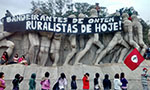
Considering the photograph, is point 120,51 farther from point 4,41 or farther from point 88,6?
point 88,6

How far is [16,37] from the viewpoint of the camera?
41.5ft

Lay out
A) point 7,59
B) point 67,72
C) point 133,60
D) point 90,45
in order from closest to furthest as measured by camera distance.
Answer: point 133,60
point 67,72
point 7,59
point 90,45

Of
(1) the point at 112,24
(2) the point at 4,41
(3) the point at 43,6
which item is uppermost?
(3) the point at 43,6

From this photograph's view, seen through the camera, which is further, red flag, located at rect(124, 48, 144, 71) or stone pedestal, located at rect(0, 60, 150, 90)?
stone pedestal, located at rect(0, 60, 150, 90)

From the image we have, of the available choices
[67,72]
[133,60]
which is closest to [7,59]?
[67,72]

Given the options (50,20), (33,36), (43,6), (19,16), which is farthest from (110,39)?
(43,6)

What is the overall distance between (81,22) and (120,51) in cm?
327

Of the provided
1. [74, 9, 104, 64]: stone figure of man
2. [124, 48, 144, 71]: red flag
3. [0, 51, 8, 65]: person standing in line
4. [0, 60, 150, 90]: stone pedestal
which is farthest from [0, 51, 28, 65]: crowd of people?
[124, 48, 144, 71]: red flag

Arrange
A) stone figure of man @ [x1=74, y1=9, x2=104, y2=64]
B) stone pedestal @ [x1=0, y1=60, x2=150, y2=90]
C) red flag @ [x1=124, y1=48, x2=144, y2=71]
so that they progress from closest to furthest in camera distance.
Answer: red flag @ [x1=124, y1=48, x2=144, y2=71] → stone pedestal @ [x1=0, y1=60, x2=150, y2=90] → stone figure of man @ [x1=74, y1=9, x2=104, y2=64]

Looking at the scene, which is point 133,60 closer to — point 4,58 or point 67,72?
point 67,72

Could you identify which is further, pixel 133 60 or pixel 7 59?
pixel 7 59

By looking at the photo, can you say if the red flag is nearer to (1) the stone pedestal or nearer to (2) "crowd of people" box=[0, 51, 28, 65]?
(1) the stone pedestal

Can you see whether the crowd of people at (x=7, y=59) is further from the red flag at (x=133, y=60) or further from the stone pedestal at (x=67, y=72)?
the red flag at (x=133, y=60)

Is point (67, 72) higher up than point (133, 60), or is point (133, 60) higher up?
point (133, 60)
